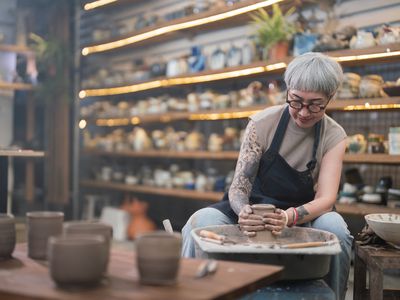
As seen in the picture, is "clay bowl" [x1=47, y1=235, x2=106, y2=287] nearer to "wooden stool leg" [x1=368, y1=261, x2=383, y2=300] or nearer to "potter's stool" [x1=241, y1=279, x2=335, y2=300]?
"potter's stool" [x1=241, y1=279, x2=335, y2=300]

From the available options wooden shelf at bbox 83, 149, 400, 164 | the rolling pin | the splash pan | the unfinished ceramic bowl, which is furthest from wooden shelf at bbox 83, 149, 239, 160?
the rolling pin

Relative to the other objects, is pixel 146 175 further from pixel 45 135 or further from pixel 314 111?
pixel 314 111

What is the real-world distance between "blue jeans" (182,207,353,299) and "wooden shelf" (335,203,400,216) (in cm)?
135

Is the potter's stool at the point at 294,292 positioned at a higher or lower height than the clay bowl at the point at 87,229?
lower

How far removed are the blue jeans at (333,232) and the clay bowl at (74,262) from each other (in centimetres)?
104

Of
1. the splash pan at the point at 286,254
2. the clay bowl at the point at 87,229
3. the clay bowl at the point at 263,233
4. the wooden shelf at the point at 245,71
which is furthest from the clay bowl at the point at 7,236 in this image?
the wooden shelf at the point at 245,71

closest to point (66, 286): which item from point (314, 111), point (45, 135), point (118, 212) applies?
point (314, 111)

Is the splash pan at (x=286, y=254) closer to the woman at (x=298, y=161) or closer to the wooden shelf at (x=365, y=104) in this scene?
the woman at (x=298, y=161)

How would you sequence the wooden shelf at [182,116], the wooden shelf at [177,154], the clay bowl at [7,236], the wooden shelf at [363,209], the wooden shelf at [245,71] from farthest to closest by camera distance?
the wooden shelf at [177,154]
the wooden shelf at [182,116]
the wooden shelf at [245,71]
the wooden shelf at [363,209]
the clay bowl at [7,236]

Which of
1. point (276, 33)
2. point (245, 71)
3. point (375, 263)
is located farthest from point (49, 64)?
point (375, 263)

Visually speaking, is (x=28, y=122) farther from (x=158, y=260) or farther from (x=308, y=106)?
(x=158, y=260)

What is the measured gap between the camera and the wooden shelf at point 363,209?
352 centimetres

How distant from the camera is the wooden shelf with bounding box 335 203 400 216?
11.6 feet

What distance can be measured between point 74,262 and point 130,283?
153 millimetres
